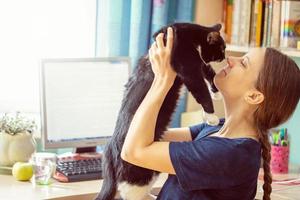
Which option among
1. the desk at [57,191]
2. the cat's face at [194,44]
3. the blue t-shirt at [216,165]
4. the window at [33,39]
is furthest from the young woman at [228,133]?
the window at [33,39]

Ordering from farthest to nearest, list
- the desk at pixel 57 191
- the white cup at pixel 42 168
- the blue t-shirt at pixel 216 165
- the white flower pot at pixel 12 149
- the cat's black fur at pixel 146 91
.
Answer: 1. the white flower pot at pixel 12 149
2. the white cup at pixel 42 168
3. the desk at pixel 57 191
4. the cat's black fur at pixel 146 91
5. the blue t-shirt at pixel 216 165

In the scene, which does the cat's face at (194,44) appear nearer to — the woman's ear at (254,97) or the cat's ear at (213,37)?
the cat's ear at (213,37)

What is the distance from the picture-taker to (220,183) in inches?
57.3

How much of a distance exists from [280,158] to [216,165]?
0.98 m

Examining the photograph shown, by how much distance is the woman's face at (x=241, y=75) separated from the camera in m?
1.55

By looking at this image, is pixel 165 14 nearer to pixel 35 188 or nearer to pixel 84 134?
pixel 84 134

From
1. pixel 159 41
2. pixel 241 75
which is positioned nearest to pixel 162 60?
pixel 159 41

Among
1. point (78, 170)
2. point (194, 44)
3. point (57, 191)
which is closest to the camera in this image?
point (194, 44)

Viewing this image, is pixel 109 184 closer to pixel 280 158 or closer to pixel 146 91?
pixel 146 91

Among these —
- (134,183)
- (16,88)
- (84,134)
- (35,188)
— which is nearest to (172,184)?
(134,183)

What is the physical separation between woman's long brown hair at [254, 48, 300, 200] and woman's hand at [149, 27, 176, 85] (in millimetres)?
241

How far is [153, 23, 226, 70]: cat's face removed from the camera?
5.59ft

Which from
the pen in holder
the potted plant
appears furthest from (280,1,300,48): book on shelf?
the potted plant

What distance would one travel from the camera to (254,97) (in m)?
1.53
